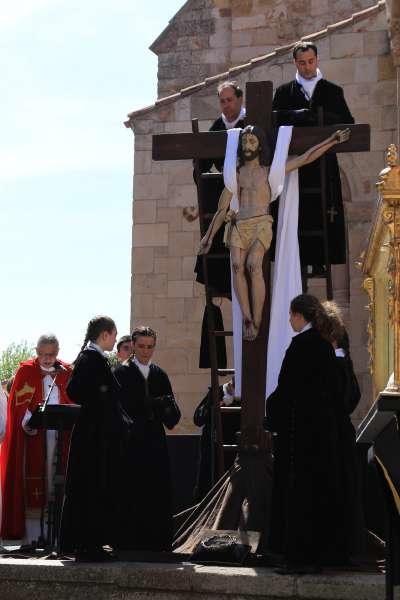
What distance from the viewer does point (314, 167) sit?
384 inches

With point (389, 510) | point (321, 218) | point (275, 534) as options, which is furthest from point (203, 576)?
point (321, 218)

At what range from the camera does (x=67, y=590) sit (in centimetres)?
770

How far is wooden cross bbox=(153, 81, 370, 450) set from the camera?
898 cm

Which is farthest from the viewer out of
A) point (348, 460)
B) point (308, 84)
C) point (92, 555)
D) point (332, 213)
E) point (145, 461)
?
point (308, 84)

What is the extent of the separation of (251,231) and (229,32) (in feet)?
52.3

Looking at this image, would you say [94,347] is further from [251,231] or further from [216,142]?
[216,142]

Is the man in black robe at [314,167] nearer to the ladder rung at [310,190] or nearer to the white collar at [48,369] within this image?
the ladder rung at [310,190]

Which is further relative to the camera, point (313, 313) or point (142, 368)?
point (142, 368)

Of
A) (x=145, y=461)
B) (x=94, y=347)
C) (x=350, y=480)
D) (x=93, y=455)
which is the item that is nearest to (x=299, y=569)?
(x=350, y=480)

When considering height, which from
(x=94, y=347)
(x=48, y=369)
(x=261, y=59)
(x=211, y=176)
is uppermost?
(x=261, y=59)

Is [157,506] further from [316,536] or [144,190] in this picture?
[144,190]

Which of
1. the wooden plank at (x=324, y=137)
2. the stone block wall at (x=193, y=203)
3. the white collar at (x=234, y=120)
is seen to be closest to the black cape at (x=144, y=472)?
the wooden plank at (x=324, y=137)

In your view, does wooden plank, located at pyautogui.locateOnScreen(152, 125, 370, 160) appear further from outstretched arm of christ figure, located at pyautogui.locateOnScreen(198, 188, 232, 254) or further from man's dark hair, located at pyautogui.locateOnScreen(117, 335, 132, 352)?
man's dark hair, located at pyautogui.locateOnScreen(117, 335, 132, 352)

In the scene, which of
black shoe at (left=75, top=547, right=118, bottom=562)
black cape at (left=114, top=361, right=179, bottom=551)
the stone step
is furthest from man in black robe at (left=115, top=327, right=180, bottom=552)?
the stone step
